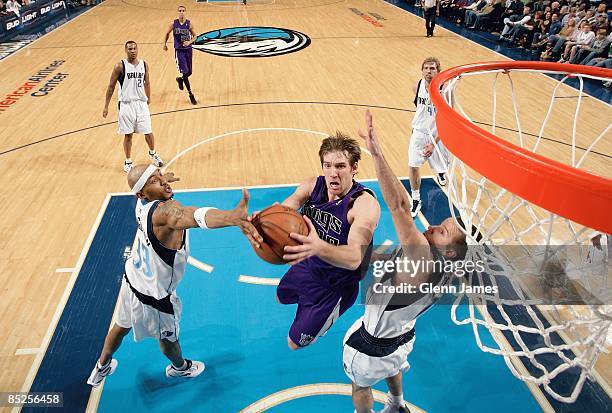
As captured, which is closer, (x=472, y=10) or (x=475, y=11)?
(x=475, y=11)

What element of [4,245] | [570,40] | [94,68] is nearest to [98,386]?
[4,245]

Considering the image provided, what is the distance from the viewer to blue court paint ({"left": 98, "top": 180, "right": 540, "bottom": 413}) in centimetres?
318

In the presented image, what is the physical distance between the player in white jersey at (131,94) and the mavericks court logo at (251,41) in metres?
6.21

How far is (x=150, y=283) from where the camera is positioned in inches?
113

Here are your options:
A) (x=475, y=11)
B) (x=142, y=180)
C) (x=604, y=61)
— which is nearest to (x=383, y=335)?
(x=142, y=180)

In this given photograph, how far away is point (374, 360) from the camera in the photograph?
262 cm

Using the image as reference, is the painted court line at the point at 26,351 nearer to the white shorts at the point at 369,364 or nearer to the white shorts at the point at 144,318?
the white shorts at the point at 144,318

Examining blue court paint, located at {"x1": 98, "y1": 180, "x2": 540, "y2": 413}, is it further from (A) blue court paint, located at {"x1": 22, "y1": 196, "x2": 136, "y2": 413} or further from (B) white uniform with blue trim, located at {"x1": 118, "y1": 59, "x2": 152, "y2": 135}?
(B) white uniform with blue trim, located at {"x1": 118, "y1": 59, "x2": 152, "y2": 135}

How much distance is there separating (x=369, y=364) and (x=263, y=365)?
3.76ft

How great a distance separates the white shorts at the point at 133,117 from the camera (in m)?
5.98

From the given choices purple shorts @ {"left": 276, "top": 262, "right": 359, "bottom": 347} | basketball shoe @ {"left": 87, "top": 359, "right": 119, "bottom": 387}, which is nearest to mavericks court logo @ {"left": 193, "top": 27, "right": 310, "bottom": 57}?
purple shorts @ {"left": 276, "top": 262, "right": 359, "bottom": 347}

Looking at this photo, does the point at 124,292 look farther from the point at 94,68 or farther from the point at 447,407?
the point at 94,68

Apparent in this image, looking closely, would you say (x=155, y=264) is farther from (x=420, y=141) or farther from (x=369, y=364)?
(x=420, y=141)

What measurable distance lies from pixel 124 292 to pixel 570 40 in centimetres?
1157
